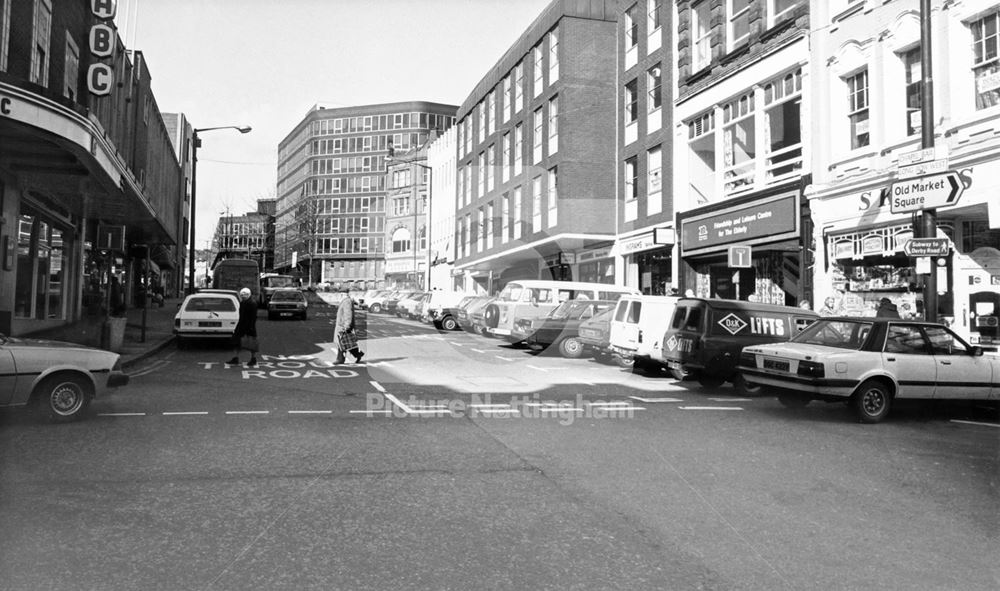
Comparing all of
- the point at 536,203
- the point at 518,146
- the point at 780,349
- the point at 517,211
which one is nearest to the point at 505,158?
the point at 518,146

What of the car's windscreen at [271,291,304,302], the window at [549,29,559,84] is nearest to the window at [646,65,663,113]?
the window at [549,29,559,84]

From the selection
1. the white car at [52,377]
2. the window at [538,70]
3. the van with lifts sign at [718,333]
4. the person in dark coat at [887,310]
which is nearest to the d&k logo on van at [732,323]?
the van with lifts sign at [718,333]

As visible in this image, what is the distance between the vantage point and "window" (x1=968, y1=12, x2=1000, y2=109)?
544 inches

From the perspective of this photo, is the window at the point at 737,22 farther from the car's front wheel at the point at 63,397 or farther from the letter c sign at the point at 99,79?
the car's front wheel at the point at 63,397

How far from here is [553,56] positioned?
3262cm

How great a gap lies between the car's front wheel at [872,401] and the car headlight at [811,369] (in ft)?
1.89

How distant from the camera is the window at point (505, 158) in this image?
39.1m

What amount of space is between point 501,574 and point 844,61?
A: 1758 cm

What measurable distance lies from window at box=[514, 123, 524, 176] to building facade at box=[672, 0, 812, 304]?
1281 cm

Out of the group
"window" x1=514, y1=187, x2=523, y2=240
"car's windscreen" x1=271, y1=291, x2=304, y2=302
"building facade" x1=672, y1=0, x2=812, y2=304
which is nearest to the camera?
"building facade" x1=672, y1=0, x2=812, y2=304

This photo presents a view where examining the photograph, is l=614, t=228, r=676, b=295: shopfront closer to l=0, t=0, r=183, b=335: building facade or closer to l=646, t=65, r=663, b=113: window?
l=646, t=65, r=663, b=113: window

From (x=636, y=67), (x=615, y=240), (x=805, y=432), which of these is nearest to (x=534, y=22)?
(x=636, y=67)

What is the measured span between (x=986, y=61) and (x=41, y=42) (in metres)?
21.3

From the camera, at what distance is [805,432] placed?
28.3 feet
